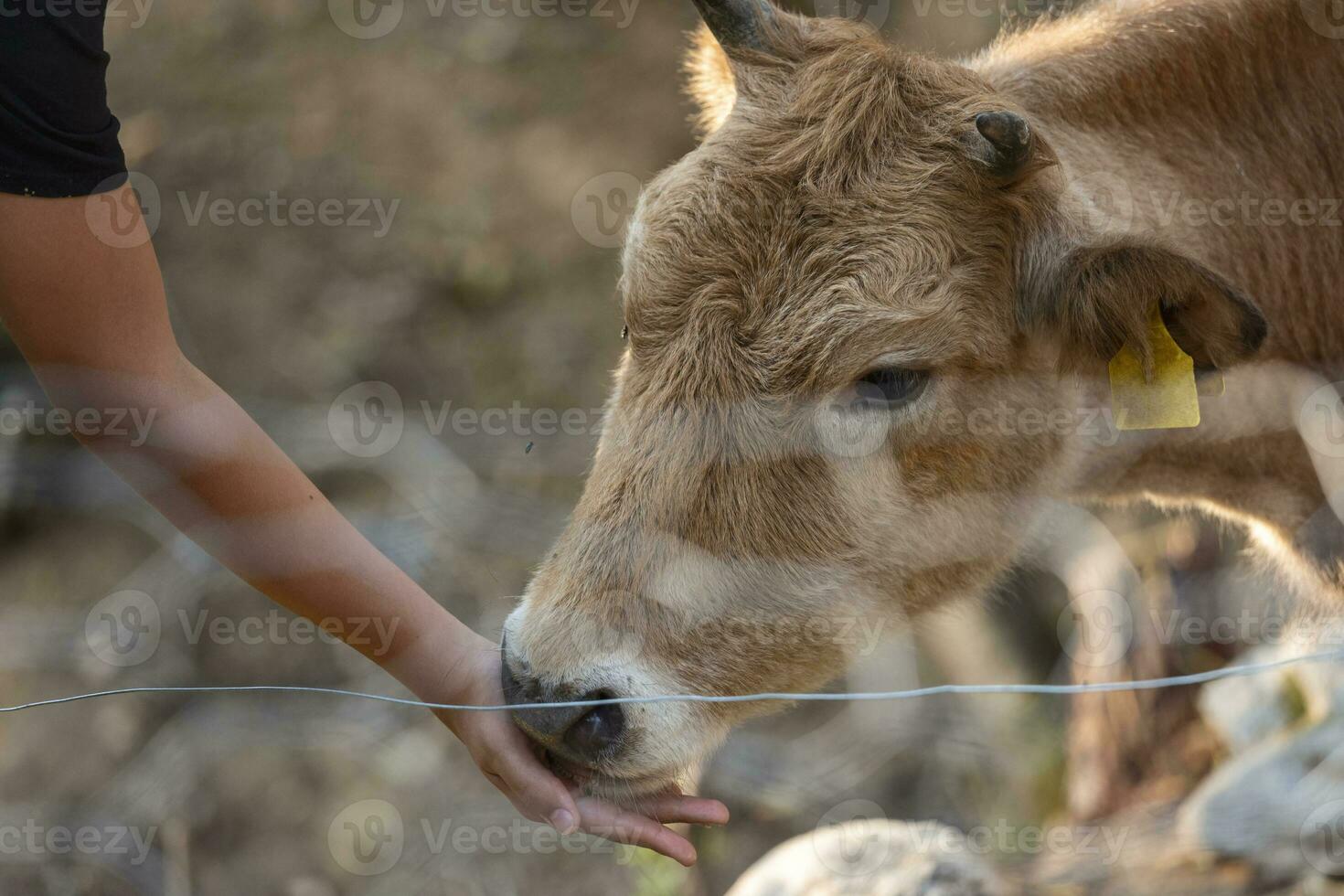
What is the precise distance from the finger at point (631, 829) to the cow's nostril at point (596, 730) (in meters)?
0.10

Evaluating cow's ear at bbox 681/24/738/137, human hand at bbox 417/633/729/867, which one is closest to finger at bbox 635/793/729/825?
human hand at bbox 417/633/729/867

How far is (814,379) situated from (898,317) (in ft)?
0.75

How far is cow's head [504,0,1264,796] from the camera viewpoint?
7.36ft

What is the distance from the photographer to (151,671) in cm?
489

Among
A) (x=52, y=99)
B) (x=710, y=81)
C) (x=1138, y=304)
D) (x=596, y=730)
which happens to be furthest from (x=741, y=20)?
(x=596, y=730)

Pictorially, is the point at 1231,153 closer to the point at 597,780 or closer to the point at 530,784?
the point at 597,780

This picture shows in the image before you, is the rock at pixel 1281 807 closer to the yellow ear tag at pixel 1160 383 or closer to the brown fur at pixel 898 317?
the brown fur at pixel 898 317

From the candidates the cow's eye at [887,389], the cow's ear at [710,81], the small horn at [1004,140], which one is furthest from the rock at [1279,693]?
the cow's ear at [710,81]

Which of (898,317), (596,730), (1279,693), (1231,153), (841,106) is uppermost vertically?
(1231,153)

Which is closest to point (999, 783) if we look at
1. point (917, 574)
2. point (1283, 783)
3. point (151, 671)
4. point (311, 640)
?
point (1283, 783)

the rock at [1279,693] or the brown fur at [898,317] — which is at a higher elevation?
the brown fur at [898,317]

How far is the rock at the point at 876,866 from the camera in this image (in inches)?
120

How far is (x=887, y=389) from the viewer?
2.36m

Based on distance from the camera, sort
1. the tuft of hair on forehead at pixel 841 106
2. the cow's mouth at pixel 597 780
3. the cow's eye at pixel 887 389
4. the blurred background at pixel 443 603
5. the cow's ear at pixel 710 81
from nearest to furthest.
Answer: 1. the cow's mouth at pixel 597 780
2. the cow's eye at pixel 887 389
3. the tuft of hair on forehead at pixel 841 106
4. the cow's ear at pixel 710 81
5. the blurred background at pixel 443 603
